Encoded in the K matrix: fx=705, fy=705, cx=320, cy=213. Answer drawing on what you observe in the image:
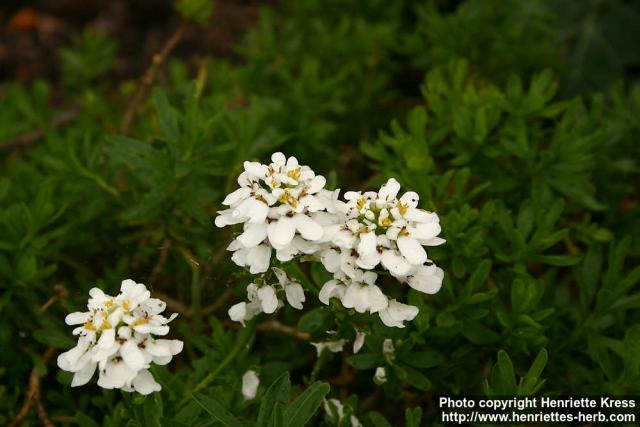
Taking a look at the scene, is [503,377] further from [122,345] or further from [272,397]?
[122,345]

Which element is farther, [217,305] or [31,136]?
[31,136]

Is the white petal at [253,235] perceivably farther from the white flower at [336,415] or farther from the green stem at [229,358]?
the white flower at [336,415]

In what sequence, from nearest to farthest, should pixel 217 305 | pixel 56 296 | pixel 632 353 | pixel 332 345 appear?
pixel 632 353 < pixel 332 345 < pixel 56 296 < pixel 217 305

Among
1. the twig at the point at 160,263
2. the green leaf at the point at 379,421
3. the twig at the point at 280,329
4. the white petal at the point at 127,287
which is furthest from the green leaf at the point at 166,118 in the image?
the green leaf at the point at 379,421

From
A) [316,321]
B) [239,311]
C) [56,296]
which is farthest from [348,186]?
[239,311]

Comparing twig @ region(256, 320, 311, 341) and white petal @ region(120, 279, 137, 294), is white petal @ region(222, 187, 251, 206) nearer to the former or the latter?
white petal @ region(120, 279, 137, 294)

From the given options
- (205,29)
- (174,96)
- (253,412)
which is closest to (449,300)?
(253,412)
